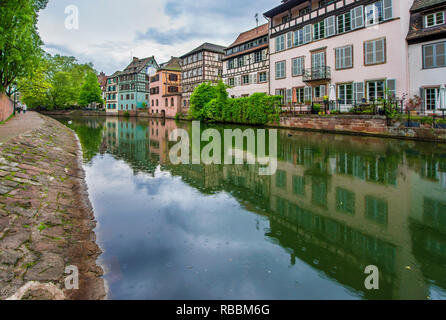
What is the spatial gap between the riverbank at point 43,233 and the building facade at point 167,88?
175 feet

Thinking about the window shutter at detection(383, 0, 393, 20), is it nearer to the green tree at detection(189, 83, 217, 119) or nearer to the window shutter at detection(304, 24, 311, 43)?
the window shutter at detection(304, 24, 311, 43)

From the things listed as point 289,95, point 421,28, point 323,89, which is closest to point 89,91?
point 289,95

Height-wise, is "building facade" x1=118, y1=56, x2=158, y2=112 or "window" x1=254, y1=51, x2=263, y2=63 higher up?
"building facade" x1=118, y1=56, x2=158, y2=112

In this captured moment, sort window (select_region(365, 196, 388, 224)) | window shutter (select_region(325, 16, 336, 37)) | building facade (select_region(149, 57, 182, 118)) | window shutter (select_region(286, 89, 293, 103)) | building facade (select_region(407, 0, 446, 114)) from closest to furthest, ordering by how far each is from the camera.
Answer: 1. window (select_region(365, 196, 388, 224))
2. building facade (select_region(407, 0, 446, 114))
3. window shutter (select_region(325, 16, 336, 37))
4. window shutter (select_region(286, 89, 293, 103))
5. building facade (select_region(149, 57, 182, 118))

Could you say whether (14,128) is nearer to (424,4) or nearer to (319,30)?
(319,30)

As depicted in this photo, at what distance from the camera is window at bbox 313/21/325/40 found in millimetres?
28875

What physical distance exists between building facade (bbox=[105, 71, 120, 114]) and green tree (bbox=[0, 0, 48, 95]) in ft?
182

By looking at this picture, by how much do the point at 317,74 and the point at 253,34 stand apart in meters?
15.1

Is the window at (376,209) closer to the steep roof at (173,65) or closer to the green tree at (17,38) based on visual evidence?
the green tree at (17,38)

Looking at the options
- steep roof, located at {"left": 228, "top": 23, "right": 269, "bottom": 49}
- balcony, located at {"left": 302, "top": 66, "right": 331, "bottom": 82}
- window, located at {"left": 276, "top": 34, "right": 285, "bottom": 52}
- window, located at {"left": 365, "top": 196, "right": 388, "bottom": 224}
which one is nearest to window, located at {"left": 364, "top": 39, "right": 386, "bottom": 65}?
balcony, located at {"left": 302, "top": 66, "right": 331, "bottom": 82}

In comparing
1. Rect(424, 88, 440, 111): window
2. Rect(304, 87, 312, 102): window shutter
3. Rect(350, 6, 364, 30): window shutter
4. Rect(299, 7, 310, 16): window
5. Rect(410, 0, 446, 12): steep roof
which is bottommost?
Rect(424, 88, 440, 111): window

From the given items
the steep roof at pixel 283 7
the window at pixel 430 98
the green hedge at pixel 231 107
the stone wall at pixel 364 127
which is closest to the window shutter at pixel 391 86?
the window at pixel 430 98

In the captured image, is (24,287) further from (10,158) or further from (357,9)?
(357,9)

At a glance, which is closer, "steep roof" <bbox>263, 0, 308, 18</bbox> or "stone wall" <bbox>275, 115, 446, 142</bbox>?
"stone wall" <bbox>275, 115, 446, 142</bbox>
